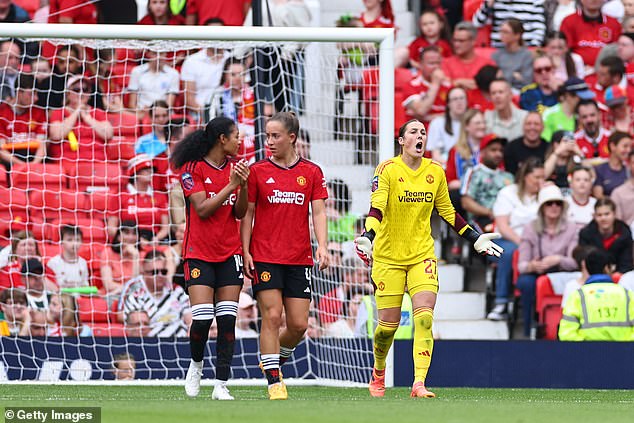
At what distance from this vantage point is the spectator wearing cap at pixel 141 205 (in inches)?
604

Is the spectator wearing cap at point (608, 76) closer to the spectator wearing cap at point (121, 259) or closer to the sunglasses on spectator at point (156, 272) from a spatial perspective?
the sunglasses on spectator at point (156, 272)

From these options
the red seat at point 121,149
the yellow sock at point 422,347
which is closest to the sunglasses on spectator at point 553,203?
the red seat at point 121,149

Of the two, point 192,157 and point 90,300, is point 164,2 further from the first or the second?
point 192,157

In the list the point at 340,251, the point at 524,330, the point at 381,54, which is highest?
the point at 381,54

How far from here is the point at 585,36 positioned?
19.4 metres

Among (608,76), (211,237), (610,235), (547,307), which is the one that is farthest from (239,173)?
(608,76)

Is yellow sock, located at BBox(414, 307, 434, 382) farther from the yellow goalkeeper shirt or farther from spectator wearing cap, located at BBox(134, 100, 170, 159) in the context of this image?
spectator wearing cap, located at BBox(134, 100, 170, 159)

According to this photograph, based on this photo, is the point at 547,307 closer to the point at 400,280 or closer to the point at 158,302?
the point at 158,302

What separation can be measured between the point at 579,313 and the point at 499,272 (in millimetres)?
1980

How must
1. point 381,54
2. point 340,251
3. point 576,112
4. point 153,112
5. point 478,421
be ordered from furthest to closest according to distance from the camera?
point 576,112 → point 153,112 → point 340,251 → point 381,54 → point 478,421

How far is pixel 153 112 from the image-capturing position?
15828 mm

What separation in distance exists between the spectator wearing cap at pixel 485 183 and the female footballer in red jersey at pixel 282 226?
5.97 metres

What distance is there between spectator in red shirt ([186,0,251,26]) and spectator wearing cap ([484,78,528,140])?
3503mm

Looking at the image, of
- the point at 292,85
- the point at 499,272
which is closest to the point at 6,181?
the point at 292,85
